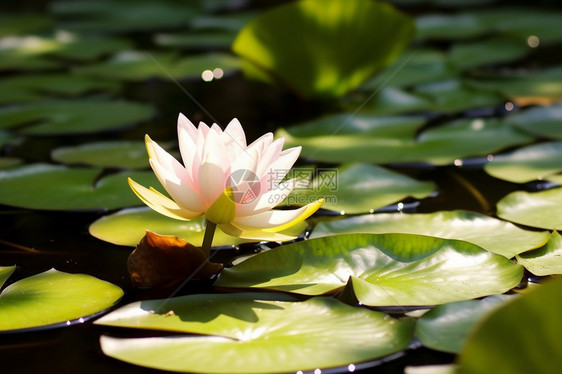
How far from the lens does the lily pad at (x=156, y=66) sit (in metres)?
2.36

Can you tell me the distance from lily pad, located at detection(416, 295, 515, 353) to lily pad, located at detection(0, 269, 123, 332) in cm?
42

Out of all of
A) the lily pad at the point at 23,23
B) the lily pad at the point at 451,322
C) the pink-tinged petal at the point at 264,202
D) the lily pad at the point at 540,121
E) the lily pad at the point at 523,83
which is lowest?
the lily pad at the point at 451,322

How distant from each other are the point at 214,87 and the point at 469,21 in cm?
136

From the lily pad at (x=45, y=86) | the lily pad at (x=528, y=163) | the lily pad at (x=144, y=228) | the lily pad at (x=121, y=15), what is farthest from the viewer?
the lily pad at (x=121, y=15)

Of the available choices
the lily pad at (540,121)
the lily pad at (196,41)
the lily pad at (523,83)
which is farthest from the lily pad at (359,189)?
the lily pad at (196,41)

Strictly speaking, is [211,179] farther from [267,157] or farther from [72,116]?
[72,116]

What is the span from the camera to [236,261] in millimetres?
1086

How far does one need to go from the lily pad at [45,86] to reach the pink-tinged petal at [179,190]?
1329 mm

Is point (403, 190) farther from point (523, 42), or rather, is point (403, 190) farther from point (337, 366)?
point (523, 42)

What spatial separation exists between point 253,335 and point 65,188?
707mm

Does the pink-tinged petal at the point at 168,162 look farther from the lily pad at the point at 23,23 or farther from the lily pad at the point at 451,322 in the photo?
A: the lily pad at the point at 23,23

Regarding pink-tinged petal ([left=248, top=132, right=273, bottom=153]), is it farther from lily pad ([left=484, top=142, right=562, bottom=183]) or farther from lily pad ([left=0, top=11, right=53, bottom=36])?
lily pad ([left=0, top=11, right=53, bottom=36])

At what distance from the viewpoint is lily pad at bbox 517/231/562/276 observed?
1.01 metres

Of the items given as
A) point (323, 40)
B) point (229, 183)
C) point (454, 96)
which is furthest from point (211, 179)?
point (454, 96)
